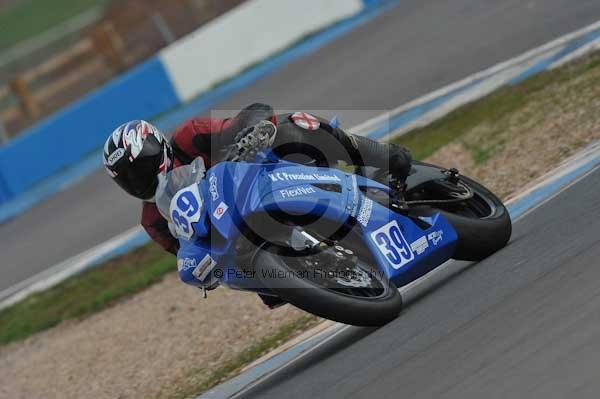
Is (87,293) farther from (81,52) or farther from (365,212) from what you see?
(81,52)

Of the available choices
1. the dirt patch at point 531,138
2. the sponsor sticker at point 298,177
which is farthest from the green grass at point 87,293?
the sponsor sticker at point 298,177

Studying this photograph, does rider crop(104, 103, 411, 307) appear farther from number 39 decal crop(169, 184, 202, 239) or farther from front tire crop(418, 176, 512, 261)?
front tire crop(418, 176, 512, 261)

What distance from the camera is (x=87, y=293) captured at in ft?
37.8

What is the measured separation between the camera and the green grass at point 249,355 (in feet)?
23.2

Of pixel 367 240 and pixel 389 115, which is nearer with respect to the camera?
pixel 367 240

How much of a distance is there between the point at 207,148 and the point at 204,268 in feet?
3.43

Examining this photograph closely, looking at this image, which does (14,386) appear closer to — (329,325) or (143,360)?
(143,360)

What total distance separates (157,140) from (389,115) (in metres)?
7.59

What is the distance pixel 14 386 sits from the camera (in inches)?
361

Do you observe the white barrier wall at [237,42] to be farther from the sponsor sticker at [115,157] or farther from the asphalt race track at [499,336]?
the sponsor sticker at [115,157]

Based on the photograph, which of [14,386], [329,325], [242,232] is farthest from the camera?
[14,386]

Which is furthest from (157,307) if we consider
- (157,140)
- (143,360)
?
(157,140)

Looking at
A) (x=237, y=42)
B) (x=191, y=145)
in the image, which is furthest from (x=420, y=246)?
(x=237, y=42)

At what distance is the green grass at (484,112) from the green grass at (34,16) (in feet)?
42.5
